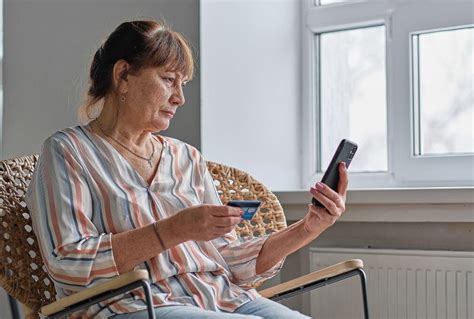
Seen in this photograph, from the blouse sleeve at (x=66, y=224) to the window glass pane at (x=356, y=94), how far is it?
129 cm

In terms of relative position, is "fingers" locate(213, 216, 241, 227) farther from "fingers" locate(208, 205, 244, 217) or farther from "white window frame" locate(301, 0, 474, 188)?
"white window frame" locate(301, 0, 474, 188)

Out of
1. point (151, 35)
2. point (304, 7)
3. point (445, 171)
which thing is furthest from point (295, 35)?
point (151, 35)

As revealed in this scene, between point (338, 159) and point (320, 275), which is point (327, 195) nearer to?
point (338, 159)

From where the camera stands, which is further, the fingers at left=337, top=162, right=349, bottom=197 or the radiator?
the radiator

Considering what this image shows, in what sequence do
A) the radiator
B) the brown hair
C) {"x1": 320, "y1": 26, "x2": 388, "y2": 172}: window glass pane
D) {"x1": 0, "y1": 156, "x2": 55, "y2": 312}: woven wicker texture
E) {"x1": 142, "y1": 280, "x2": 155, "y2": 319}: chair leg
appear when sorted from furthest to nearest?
1. {"x1": 320, "y1": 26, "x2": 388, "y2": 172}: window glass pane
2. the radiator
3. the brown hair
4. {"x1": 0, "y1": 156, "x2": 55, "y2": 312}: woven wicker texture
5. {"x1": 142, "y1": 280, "x2": 155, "y2": 319}: chair leg

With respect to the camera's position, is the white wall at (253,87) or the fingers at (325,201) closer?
the fingers at (325,201)

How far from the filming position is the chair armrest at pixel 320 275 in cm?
173

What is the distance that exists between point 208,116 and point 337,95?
0.57 meters

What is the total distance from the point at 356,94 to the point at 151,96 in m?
1.13

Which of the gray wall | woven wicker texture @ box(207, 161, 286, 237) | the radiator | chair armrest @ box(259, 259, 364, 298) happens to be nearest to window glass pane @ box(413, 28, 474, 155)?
the radiator

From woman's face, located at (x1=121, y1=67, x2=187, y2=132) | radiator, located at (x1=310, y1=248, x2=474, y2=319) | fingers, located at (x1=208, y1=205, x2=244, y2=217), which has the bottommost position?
radiator, located at (x1=310, y1=248, x2=474, y2=319)

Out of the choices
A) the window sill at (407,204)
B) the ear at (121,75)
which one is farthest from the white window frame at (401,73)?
the ear at (121,75)

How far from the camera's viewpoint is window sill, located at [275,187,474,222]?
214 centimetres

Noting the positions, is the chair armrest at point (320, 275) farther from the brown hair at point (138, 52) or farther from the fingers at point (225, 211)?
the brown hair at point (138, 52)
